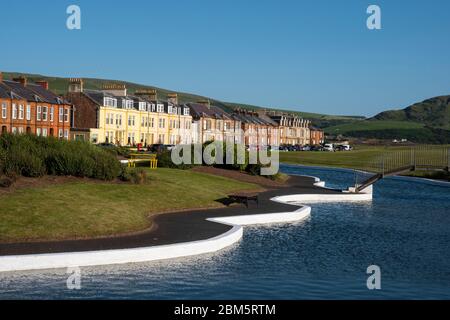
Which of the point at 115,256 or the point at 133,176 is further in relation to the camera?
the point at 133,176

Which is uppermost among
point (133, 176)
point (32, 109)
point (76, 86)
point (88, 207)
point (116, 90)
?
point (116, 90)

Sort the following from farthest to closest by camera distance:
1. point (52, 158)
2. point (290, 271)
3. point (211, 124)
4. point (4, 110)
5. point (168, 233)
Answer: point (211, 124) < point (4, 110) < point (52, 158) < point (168, 233) < point (290, 271)

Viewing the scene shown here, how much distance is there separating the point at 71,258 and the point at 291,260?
27.7ft

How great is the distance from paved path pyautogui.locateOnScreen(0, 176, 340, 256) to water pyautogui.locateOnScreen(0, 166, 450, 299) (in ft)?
5.66

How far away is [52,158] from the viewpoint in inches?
1357

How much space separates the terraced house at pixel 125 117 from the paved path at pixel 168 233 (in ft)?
181

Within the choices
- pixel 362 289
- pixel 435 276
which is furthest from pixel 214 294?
pixel 435 276

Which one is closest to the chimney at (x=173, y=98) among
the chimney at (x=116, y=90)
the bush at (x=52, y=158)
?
the chimney at (x=116, y=90)

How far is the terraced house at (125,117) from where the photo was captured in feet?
297

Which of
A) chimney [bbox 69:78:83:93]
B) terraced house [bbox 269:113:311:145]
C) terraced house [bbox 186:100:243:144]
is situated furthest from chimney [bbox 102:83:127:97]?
terraced house [bbox 269:113:311:145]

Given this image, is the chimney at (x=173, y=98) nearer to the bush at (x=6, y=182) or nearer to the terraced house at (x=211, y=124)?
the terraced house at (x=211, y=124)

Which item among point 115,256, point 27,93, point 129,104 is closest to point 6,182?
point 115,256

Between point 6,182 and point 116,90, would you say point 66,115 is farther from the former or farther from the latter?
point 6,182

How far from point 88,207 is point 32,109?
5305 centimetres
